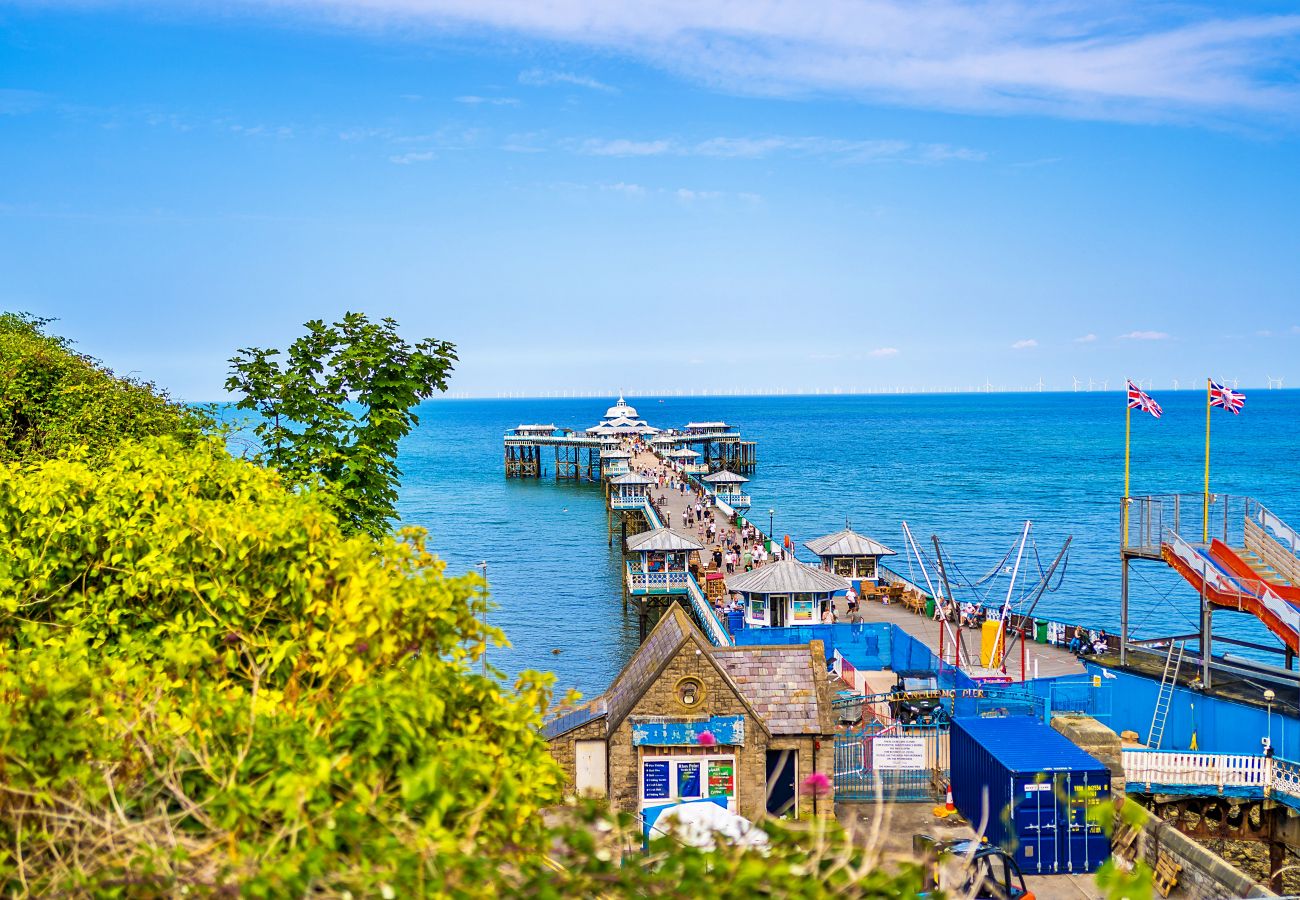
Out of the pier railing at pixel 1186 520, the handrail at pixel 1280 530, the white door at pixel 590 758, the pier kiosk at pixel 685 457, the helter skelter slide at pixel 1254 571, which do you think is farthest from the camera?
the pier kiosk at pixel 685 457

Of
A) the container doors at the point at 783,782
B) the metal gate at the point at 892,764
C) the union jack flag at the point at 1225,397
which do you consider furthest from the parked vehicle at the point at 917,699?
the union jack flag at the point at 1225,397

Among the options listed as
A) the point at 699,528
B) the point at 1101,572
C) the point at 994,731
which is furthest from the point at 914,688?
the point at 1101,572

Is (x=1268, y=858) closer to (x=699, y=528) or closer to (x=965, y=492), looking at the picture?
(x=699, y=528)

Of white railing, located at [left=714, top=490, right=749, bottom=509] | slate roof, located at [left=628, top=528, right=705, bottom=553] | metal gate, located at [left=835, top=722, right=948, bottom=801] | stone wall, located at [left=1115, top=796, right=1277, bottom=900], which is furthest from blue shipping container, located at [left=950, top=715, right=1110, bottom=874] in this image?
white railing, located at [left=714, top=490, right=749, bottom=509]

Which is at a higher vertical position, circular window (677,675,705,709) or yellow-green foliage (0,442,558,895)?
yellow-green foliage (0,442,558,895)

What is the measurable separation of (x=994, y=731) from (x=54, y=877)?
1543 cm

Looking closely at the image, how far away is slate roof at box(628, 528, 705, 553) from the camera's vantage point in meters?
43.4

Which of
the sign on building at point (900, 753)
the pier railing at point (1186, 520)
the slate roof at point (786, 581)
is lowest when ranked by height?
the sign on building at point (900, 753)

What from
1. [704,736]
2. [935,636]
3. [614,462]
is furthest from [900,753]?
[614,462]

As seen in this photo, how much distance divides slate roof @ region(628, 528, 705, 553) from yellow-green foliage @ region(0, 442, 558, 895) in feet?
104

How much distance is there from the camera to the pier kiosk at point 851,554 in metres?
41.5

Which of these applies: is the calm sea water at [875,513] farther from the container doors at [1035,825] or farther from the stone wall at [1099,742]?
the container doors at [1035,825]

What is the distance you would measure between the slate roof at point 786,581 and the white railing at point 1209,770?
1357cm

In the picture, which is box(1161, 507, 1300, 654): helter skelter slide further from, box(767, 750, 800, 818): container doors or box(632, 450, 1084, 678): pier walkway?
box(767, 750, 800, 818): container doors
